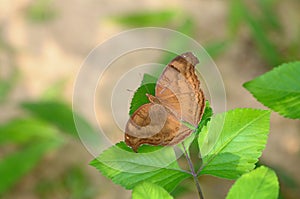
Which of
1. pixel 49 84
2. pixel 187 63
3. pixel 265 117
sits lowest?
pixel 265 117

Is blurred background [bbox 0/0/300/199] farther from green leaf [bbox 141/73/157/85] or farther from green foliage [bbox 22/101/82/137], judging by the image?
green leaf [bbox 141/73/157/85]

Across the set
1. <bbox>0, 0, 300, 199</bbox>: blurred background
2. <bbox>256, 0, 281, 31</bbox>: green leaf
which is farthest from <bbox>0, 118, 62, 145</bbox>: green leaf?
<bbox>256, 0, 281, 31</bbox>: green leaf

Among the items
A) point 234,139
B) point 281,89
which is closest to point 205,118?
point 234,139

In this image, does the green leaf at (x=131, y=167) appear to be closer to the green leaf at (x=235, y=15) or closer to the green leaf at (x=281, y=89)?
the green leaf at (x=281, y=89)

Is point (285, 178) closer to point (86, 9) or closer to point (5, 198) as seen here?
point (5, 198)

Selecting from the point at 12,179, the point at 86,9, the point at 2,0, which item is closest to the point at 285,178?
the point at 12,179
